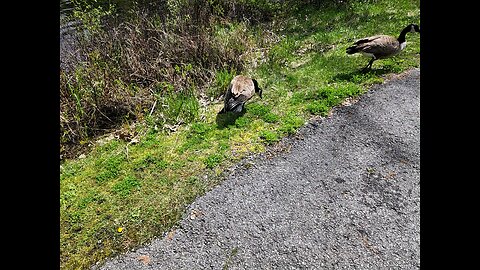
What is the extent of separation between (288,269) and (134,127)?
4.86m

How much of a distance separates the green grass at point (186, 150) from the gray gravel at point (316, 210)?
0.36 metres

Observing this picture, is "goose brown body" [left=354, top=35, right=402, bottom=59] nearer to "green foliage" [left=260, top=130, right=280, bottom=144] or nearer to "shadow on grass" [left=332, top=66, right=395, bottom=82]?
"shadow on grass" [left=332, top=66, right=395, bottom=82]

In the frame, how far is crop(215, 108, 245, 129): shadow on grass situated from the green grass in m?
0.02

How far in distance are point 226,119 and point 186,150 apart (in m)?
1.25

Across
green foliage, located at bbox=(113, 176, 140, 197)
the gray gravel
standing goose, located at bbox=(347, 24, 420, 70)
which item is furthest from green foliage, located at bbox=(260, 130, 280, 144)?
standing goose, located at bbox=(347, 24, 420, 70)

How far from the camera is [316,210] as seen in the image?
5.06 meters

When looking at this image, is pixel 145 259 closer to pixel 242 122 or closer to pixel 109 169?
pixel 109 169

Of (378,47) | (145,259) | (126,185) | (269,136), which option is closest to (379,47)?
(378,47)

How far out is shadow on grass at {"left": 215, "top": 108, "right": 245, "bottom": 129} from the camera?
7.36m

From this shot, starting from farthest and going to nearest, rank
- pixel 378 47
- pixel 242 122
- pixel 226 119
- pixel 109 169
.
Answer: pixel 378 47
pixel 226 119
pixel 242 122
pixel 109 169

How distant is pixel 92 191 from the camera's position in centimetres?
591

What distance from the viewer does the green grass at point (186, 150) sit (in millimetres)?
5066

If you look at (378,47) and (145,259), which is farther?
(378,47)
